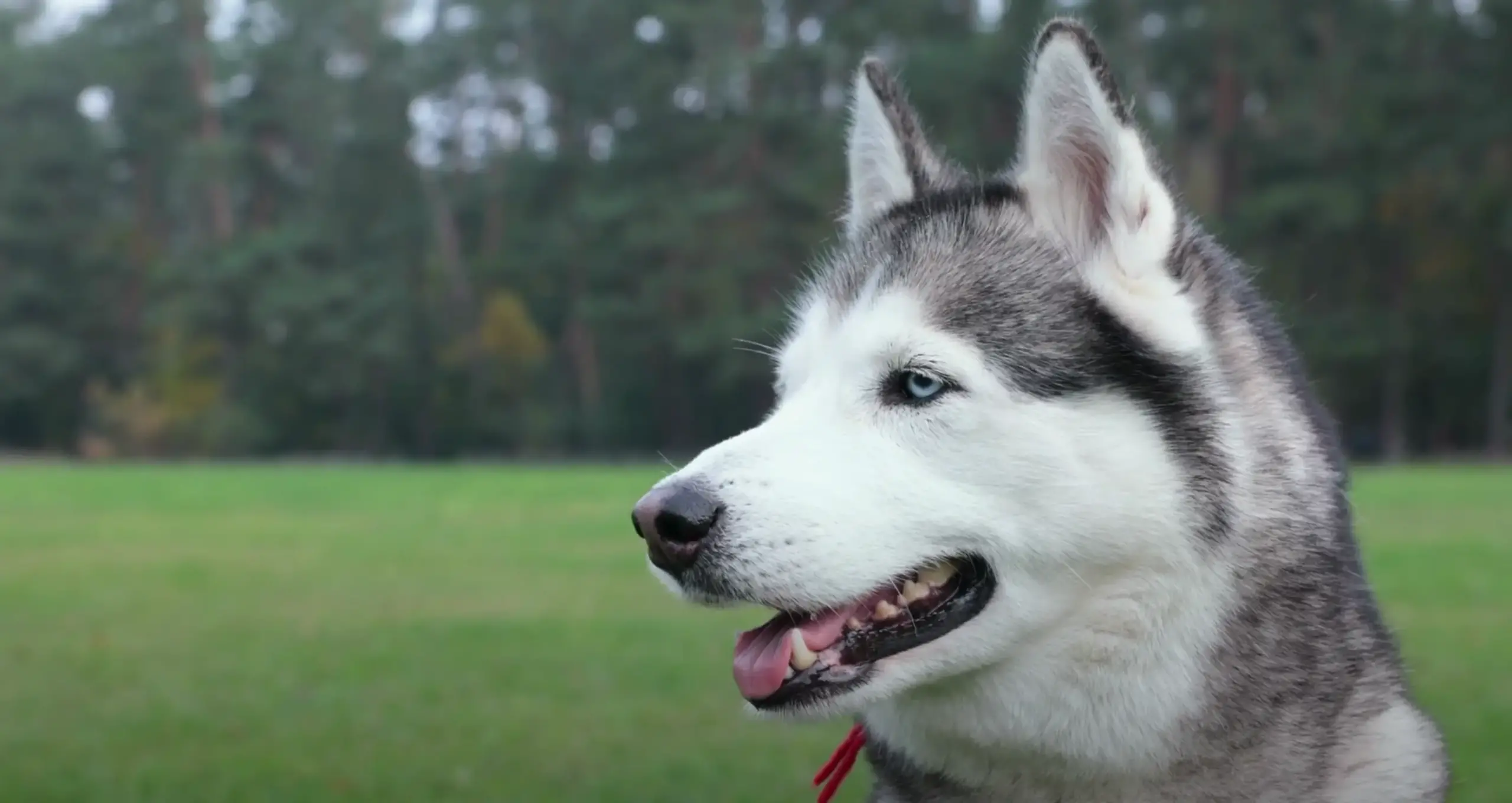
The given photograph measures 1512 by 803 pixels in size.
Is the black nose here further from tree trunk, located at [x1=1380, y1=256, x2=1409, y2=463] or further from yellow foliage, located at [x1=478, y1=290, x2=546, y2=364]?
yellow foliage, located at [x1=478, y1=290, x2=546, y2=364]

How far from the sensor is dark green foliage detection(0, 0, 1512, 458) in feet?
112

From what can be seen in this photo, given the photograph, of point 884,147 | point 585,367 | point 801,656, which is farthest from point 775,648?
point 585,367

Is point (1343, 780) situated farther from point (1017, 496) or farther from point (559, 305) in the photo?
point (559, 305)

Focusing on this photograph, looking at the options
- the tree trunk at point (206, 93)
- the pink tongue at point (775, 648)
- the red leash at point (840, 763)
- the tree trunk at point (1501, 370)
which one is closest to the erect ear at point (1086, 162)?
the pink tongue at point (775, 648)

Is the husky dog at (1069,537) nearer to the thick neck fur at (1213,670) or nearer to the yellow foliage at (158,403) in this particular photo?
the thick neck fur at (1213,670)

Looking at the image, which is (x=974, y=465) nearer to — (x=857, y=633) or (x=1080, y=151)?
(x=857, y=633)

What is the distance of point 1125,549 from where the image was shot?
262 cm

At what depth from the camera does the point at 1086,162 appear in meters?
2.92

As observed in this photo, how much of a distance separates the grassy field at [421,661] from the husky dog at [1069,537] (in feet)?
1.96

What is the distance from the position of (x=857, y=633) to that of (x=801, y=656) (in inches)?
4.3

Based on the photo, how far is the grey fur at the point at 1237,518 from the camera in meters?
2.67

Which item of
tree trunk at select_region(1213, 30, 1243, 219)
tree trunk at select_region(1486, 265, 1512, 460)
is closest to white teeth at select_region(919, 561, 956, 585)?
tree trunk at select_region(1213, 30, 1243, 219)

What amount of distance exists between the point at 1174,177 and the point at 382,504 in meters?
20.6

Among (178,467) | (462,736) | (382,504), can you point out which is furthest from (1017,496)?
(178,467)
